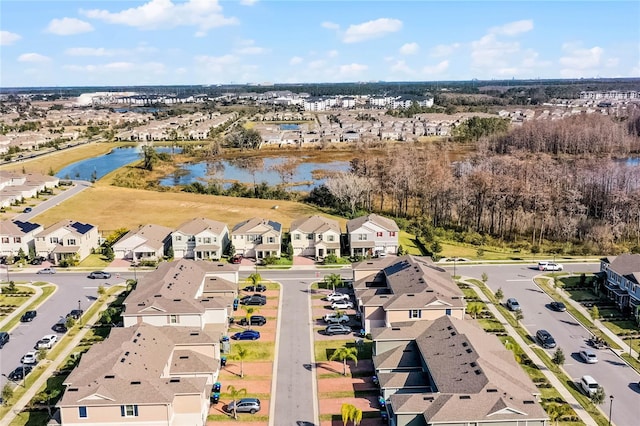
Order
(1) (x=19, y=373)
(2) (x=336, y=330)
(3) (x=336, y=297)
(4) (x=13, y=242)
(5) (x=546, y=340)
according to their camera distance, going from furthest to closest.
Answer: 1. (4) (x=13, y=242)
2. (3) (x=336, y=297)
3. (2) (x=336, y=330)
4. (5) (x=546, y=340)
5. (1) (x=19, y=373)

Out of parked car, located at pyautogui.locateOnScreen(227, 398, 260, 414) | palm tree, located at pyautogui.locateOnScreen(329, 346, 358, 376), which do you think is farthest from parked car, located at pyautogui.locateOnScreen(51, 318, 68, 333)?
palm tree, located at pyautogui.locateOnScreen(329, 346, 358, 376)

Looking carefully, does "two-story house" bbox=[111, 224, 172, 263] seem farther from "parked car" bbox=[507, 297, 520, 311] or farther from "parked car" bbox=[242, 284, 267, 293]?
"parked car" bbox=[507, 297, 520, 311]

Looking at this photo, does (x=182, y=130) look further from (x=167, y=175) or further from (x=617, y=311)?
(x=617, y=311)

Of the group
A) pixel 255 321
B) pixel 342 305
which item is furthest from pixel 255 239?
pixel 255 321

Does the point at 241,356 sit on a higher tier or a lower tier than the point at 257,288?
higher

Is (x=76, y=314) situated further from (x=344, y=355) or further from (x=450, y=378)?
(x=450, y=378)

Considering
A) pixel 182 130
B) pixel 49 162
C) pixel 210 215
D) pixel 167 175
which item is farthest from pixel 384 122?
pixel 210 215
